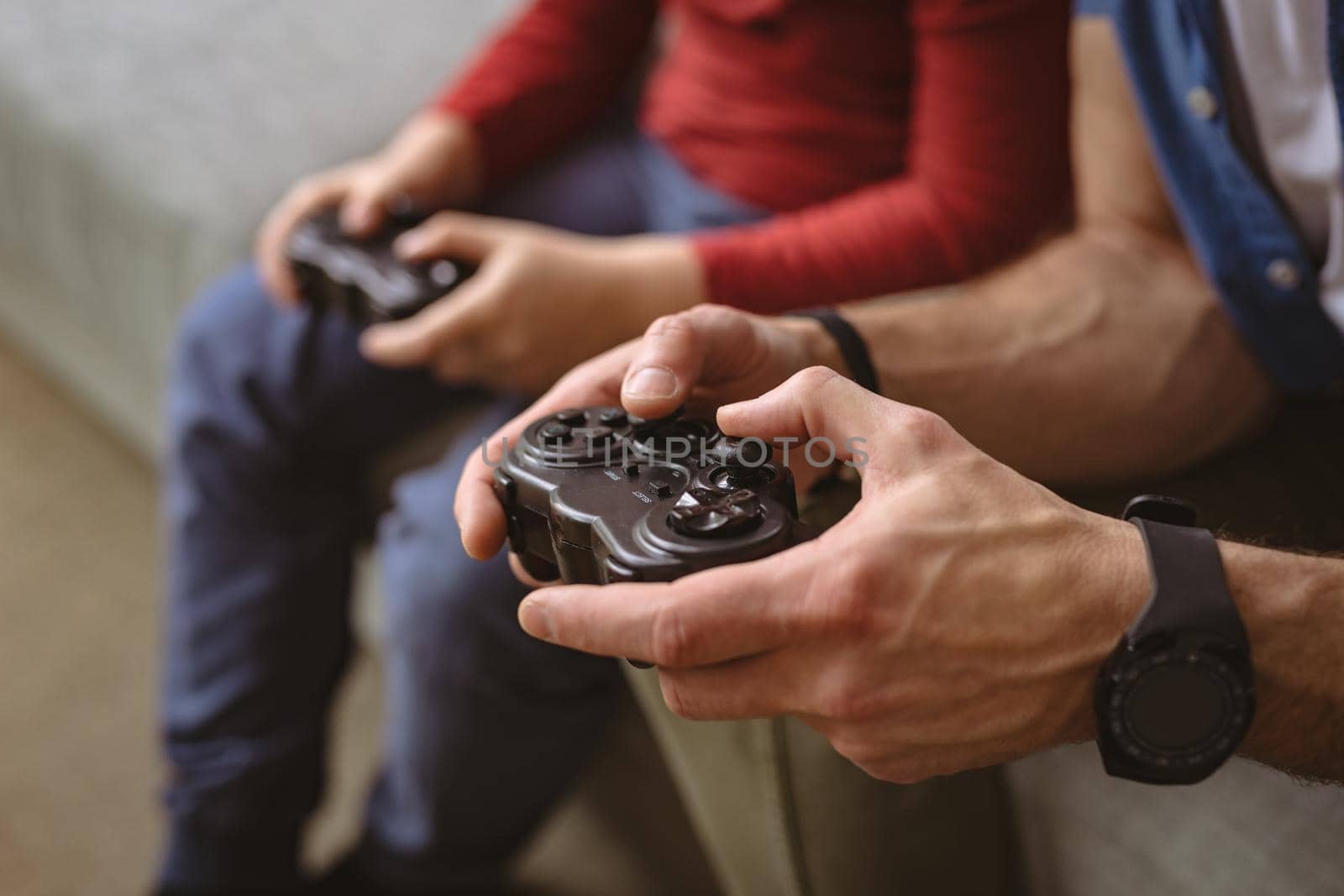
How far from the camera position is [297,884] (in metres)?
0.78

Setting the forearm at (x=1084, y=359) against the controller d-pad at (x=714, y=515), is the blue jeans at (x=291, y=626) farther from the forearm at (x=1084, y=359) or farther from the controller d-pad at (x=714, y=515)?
the controller d-pad at (x=714, y=515)

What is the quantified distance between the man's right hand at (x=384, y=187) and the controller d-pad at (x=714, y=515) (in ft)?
1.50

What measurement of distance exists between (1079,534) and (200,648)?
610mm

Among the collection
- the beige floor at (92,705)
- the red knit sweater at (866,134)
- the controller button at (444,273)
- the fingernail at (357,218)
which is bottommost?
the beige floor at (92,705)

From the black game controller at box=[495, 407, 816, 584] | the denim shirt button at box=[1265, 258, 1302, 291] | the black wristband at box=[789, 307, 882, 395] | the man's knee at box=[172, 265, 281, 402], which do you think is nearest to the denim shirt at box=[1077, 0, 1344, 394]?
the denim shirt button at box=[1265, 258, 1302, 291]

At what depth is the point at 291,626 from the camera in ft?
2.52

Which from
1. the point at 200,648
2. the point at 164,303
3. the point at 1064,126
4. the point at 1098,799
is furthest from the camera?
the point at 164,303

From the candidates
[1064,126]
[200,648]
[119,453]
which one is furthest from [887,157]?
[119,453]

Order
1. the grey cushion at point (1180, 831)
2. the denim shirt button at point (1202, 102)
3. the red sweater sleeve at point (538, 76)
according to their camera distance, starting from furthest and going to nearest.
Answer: the red sweater sleeve at point (538, 76) → the denim shirt button at point (1202, 102) → the grey cushion at point (1180, 831)

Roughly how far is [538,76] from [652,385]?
0.53m

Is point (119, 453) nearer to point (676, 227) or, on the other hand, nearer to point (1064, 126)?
point (676, 227)

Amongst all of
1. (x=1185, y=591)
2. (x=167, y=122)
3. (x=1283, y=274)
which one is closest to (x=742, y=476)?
(x=1185, y=591)

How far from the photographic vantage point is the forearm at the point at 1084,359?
51 cm

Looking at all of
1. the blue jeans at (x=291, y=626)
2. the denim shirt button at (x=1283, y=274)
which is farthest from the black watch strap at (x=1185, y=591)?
the blue jeans at (x=291, y=626)
